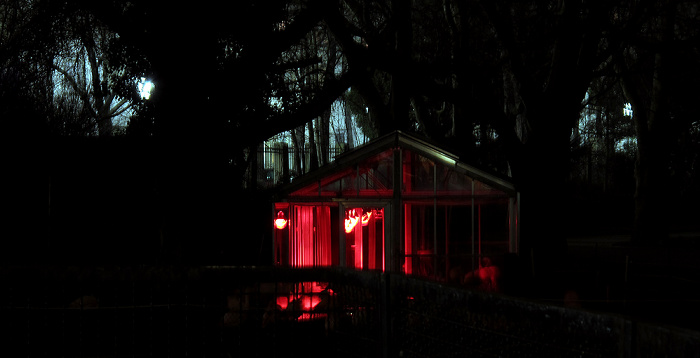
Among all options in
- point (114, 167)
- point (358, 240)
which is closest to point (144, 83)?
point (114, 167)

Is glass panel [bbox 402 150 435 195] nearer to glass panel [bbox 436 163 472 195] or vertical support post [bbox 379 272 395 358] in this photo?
glass panel [bbox 436 163 472 195]

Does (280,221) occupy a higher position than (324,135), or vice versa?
(324,135)

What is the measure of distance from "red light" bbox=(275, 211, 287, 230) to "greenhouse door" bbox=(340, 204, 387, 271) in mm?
1432

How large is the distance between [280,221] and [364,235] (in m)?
2.31

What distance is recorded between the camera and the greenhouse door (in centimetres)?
1822

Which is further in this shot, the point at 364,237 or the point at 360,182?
the point at 364,237

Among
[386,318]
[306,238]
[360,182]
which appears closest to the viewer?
[386,318]

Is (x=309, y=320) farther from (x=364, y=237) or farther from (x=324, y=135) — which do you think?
(x=324, y=135)

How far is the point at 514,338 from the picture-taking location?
319 centimetres

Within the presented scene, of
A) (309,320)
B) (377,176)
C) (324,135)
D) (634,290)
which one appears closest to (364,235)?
(377,176)

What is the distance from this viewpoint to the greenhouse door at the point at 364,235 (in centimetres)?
1822

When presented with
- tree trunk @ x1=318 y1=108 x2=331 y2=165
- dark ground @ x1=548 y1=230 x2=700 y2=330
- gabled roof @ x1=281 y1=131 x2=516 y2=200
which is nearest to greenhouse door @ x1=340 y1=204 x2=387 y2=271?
gabled roof @ x1=281 y1=131 x2=516 y2=200

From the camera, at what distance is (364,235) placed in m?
19.3

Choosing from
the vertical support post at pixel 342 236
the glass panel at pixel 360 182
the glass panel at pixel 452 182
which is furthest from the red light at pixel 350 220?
the glass panel at pixel 452 182
